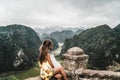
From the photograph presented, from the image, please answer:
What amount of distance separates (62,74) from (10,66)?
100005 millimetres

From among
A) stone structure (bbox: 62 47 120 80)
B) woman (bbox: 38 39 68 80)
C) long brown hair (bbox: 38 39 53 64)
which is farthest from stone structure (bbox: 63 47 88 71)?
long brown hair (bbox: 38 39 53 64)

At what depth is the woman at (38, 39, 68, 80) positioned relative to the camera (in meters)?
6.88

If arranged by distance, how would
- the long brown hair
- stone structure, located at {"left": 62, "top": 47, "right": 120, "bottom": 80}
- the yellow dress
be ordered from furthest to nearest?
stone structure, located at {"left": 62, "top": 47, "right": 120, "bottom": 80} → the long brown hair → the yellow dress

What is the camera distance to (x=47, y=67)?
22.7 feet

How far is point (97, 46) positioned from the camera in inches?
4291

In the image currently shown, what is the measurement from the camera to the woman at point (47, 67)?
6875 millimetres

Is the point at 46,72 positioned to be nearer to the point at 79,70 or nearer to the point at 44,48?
the point at 44,48

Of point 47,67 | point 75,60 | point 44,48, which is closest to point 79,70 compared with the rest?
point 75,60

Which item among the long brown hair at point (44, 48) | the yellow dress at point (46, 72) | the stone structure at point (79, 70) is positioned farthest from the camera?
the stone structure at point (79, 70)

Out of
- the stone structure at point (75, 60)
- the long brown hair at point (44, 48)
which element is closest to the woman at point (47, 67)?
the long brown hair at point (44, 48)

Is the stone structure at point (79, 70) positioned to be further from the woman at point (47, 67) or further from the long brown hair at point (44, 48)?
the long brown hair at point (44, 48)

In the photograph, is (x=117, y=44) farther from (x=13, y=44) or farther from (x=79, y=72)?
(x=79, y=72)

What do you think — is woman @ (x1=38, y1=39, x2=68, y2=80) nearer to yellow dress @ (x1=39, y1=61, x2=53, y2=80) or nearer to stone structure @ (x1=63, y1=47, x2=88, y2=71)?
yellow dress @ (x1=39, y1=61, x2=53, y2=80)

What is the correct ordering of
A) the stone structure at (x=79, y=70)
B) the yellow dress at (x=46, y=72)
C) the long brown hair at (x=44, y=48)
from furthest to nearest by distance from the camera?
the stone structure at (x=79, y=70)
the long brown hair at (x=44, y=48)
the yellow dress at (x=46, y=72)
